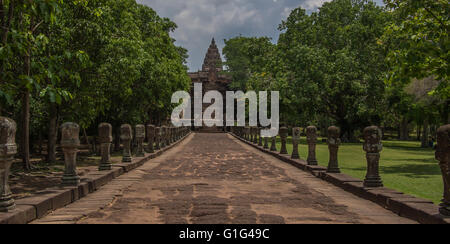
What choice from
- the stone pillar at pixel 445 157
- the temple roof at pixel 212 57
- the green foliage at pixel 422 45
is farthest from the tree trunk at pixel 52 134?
the temple roof at pixel 212 57

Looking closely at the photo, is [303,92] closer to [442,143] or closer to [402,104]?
[402,104]

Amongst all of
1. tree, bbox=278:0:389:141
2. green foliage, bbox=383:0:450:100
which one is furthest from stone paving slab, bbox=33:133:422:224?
tree, bbox=278:0:389:141

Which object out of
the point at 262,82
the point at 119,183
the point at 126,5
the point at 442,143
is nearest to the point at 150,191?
the point at 119,183

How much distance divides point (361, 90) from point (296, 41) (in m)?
7.96

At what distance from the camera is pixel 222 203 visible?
240 inches

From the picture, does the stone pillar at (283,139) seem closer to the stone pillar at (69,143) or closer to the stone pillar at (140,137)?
the stone pillar at (140,137)

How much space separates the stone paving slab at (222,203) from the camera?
5133mm

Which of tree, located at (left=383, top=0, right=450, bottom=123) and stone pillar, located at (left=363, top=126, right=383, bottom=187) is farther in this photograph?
tree, located at (left=383, top=0, right=450, bottom=123)

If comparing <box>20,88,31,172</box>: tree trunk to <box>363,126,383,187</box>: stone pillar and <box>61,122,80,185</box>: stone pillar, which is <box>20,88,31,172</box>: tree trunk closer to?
<box>61,122,80,185</box>: stone pillar

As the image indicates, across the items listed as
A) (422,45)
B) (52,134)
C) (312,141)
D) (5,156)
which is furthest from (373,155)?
(52,134)

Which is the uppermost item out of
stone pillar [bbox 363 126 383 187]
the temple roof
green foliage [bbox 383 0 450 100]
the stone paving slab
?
the temple roof

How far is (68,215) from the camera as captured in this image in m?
5.41

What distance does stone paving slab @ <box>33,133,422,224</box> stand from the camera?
513 centimetres

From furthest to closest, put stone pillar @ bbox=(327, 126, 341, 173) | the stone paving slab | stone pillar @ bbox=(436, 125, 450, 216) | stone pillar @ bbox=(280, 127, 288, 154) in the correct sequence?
stone pillar @ bbox=(280, 127, 288, 154) < stone pillar @ bbox=(327, 126, 341, 173) < the stone paving slab < stone pillar @ bbox=(436, 125, 450, 216)
